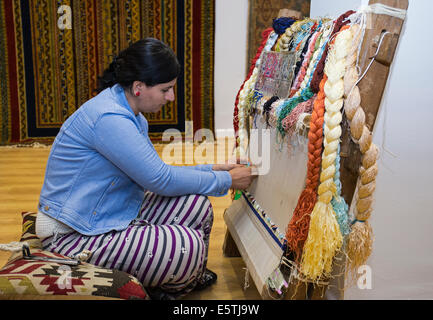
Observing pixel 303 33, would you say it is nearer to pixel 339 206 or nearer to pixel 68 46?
pixel 339 206

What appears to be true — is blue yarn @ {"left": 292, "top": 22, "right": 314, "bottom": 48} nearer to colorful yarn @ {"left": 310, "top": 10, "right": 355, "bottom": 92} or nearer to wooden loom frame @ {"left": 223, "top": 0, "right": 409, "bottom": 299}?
colorful yarn @ {"left": 310, "top": 10, "right": 355, "bottom": 92}

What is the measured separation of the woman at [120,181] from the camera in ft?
3.95

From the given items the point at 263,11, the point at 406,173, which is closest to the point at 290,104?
the point at 406,173

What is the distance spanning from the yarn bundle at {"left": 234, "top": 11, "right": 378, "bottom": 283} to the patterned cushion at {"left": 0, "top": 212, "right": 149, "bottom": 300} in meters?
0.45

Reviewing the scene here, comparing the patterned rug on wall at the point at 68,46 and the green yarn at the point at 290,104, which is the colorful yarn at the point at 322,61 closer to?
the green yarn at the point at 290,104

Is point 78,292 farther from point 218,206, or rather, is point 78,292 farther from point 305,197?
point 218,206

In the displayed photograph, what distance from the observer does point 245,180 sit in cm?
140

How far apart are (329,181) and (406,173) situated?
360mm

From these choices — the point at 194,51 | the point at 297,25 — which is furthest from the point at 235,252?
the point at 194,51

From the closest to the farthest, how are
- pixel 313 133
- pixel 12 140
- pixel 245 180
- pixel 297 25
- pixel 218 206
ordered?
1. pixel 313 133
2. pixel 297 25
3. pixel 245 180
4. pixel 218 206
5. pixel 12 140

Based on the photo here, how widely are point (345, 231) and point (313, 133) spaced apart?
0.24m

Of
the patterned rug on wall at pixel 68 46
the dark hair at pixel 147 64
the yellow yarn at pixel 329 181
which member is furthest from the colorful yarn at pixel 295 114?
the patterned rug on wall at pixel 68 46

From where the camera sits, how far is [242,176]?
1.39 metres

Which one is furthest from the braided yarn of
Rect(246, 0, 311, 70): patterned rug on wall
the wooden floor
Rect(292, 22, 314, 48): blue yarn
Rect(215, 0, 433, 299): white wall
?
Rect(246, 0, 311, 70): patterned rug on wall
